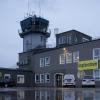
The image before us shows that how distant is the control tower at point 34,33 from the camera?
6103 centimetres

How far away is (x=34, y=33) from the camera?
61.7 meters

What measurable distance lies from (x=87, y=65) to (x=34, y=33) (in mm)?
22201

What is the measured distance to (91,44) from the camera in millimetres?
41781

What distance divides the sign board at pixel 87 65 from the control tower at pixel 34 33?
731 inches

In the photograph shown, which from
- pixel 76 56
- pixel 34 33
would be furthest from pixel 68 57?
pixel 34 33

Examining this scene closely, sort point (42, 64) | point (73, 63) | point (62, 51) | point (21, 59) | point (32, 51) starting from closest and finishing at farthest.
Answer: point (73, 63) → point (62, 51) → point (42, 64) → point (32, 51) → point (21, 59)

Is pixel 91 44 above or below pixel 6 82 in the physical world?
above

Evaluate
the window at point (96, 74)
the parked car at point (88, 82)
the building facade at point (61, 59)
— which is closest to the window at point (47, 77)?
the building facade at point (61, 59)

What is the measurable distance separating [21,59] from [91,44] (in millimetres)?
22122

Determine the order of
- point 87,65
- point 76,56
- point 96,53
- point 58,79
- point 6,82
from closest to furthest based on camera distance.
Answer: point 96,53, point 87,65, point 76,56, point 6,82, point 58,79

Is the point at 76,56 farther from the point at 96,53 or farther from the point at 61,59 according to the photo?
the point at 96,53

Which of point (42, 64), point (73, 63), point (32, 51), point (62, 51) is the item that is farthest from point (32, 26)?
point (73, 63)

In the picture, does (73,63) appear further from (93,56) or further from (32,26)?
(32,26)

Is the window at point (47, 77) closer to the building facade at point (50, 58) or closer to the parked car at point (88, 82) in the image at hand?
the building facade at point (50, 58)
